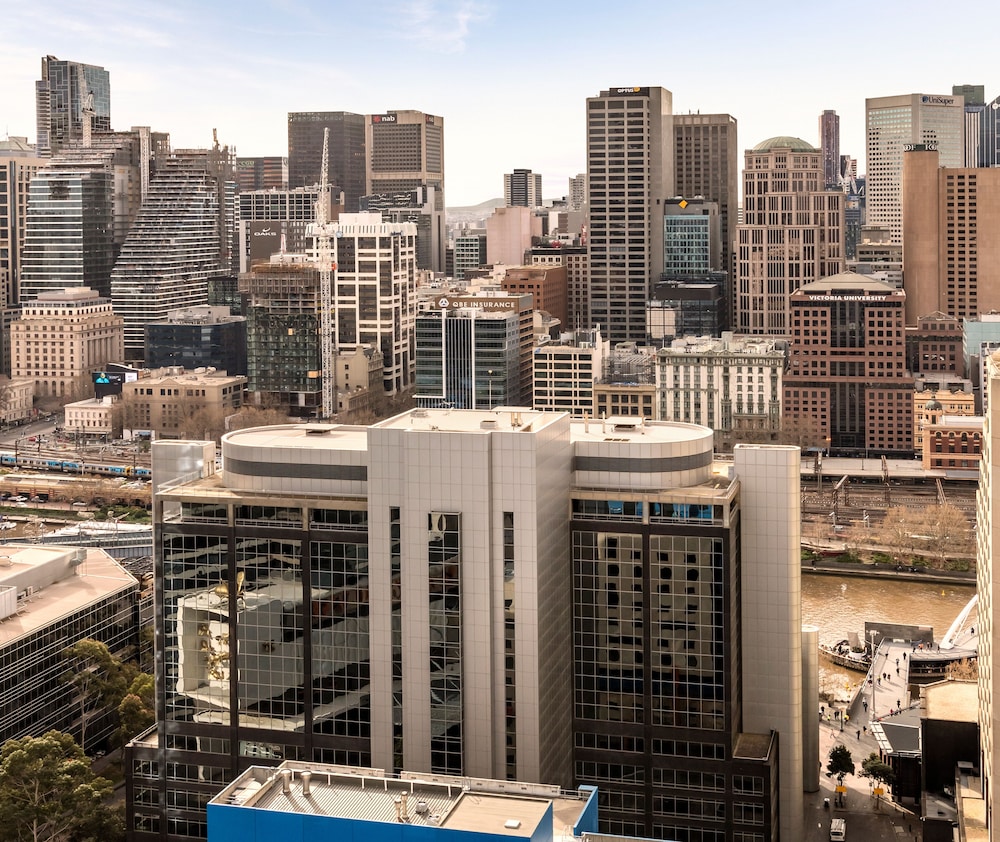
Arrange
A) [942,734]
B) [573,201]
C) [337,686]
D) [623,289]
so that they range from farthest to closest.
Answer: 1. [573,201]
2. [623,289]
3. [942,734]
4. [337,686]

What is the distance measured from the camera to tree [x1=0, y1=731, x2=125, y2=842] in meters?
21.1

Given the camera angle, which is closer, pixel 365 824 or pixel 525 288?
pixel 365 824

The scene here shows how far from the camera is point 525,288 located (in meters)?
77.9

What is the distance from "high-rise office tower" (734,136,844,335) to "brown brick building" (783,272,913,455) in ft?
51.8

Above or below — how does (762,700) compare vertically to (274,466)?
below

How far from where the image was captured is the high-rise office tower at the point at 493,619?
19719 mm

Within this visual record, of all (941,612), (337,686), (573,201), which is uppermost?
(573,201)

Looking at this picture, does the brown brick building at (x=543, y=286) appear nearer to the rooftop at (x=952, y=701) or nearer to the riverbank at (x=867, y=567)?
the riverbank at (x=867, y=567)

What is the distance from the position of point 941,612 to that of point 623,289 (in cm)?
4551

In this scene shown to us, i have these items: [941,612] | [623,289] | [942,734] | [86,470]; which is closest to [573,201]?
[623,289]

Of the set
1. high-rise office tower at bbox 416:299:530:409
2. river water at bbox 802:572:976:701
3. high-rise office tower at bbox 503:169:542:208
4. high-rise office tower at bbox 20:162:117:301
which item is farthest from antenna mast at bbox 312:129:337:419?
high-rise office tower at bbox 503:169:542:208

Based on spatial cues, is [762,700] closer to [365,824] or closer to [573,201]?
[365,824]

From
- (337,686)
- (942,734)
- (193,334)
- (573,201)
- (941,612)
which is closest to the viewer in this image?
(337,686)

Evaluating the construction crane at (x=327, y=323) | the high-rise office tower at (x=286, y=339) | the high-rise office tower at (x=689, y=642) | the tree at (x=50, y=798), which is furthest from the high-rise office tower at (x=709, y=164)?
the tree at (x=50, y=798)
